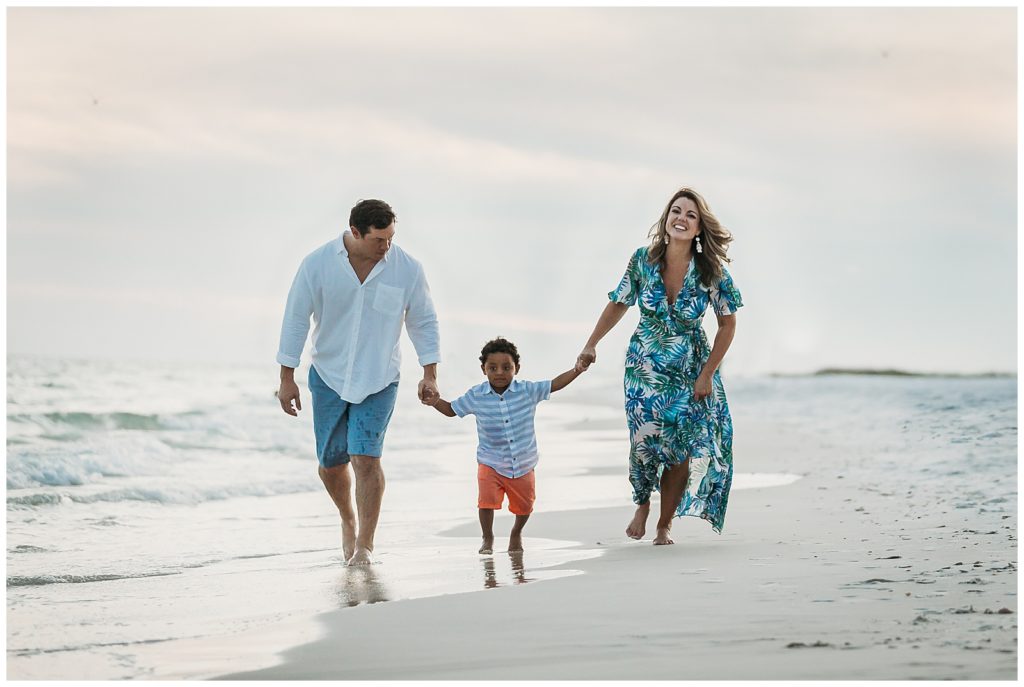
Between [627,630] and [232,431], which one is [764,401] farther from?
[627,630]

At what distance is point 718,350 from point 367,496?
6.16ft

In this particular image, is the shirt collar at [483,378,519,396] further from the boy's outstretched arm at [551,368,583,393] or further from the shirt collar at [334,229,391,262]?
the shirt collar at [334,229,391,262]

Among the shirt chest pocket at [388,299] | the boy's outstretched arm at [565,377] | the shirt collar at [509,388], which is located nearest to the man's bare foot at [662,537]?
the boy's outstretched arm at [565,377]

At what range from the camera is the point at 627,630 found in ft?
14.2

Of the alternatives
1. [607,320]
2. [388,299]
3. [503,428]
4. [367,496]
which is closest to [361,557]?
[367,496]

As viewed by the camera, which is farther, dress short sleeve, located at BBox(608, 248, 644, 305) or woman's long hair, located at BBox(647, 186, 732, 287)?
dress short sleeve, located at BBox(608, 248, 644, 305)

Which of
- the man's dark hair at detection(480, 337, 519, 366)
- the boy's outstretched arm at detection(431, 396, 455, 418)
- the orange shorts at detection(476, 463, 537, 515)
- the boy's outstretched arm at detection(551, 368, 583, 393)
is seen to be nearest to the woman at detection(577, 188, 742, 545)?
the boy's outstretched arm at detection(551, 368, 583, 393)

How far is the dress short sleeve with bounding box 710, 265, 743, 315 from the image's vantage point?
6555 mm

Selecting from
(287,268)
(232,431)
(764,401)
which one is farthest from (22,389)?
(287,268)

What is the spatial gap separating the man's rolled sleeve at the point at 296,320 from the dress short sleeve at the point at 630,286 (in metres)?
1.58

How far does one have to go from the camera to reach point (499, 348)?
21.6ft

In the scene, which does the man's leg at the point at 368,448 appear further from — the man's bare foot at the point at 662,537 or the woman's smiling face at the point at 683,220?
the woman's smiling face at the point at 683,220

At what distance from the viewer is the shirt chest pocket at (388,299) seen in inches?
249

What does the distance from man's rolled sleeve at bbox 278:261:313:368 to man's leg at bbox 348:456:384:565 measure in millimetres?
582
